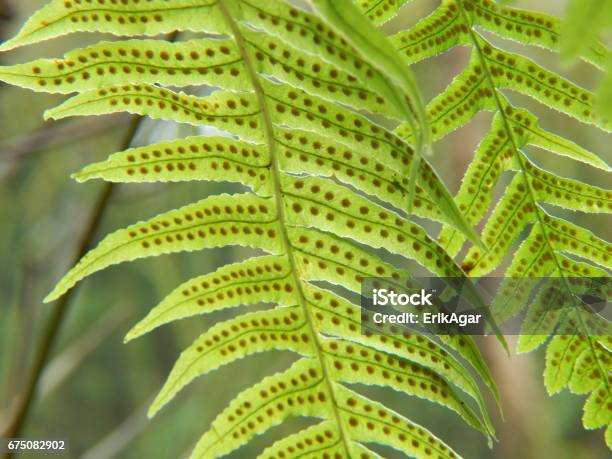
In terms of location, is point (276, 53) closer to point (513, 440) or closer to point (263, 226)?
point (263, 226)

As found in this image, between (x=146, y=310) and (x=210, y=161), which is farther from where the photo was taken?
(x=146, y=310)

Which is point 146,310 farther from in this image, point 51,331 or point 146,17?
point 146,17

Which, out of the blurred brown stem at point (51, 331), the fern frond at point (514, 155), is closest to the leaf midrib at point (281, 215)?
the fern frond at point (514, 155)

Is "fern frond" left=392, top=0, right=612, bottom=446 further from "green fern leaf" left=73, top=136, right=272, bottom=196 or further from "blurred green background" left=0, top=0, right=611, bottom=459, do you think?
"blurred green background" left=0, top=0, right=611, bottom=459

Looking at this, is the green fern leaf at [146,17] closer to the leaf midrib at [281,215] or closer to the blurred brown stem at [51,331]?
the leaf midrib at [281,215]

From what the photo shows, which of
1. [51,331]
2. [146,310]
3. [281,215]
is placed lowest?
[281,215]

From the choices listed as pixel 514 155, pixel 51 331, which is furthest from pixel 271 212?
pixel 51 331
